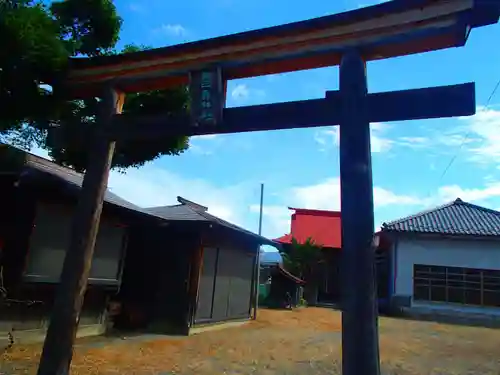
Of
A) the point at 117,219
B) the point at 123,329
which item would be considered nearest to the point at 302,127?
the point at 117,219

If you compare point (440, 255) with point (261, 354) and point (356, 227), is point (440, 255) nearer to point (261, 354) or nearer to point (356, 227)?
point (261, 354)

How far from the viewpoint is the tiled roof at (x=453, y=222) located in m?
20.1

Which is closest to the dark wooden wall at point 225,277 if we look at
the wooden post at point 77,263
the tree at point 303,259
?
the wooden post at point 77,263

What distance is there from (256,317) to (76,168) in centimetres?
861

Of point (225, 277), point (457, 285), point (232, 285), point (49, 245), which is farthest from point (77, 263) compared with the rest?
point (457, 285)

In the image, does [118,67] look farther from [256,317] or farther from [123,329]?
[256,317]

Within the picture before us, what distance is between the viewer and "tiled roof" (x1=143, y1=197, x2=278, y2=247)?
1243cm

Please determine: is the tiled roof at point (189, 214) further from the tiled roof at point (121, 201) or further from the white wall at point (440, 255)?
the white wall at point (440, 255)

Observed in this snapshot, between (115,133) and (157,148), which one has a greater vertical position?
(157,148)

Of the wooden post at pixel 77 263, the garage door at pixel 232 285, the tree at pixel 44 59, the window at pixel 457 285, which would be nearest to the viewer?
the wooden post at pixel 77 263

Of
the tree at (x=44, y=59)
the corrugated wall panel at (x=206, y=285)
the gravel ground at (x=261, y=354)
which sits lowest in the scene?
the gravel ground at (x=261, y=354)

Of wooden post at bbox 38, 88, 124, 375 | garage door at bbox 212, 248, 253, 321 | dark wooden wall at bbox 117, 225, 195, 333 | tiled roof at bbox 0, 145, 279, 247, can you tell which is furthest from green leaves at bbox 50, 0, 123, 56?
garage door at bbox 212, 248, 253, 321

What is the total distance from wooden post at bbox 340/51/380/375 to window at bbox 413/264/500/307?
710 inches

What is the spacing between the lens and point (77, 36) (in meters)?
9.33
